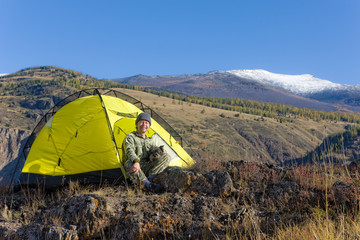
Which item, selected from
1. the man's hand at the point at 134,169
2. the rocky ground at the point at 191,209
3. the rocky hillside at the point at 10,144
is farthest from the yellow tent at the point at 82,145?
the rocky hillside at the point at 10,144

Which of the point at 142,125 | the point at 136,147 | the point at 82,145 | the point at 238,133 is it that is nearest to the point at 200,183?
the point at 136,147

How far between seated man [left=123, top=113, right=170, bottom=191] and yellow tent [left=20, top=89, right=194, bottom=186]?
592 millimetres

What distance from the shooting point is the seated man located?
20.0ft

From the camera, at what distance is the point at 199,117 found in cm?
11275

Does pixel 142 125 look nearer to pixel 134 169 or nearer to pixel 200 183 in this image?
pixel 134 169

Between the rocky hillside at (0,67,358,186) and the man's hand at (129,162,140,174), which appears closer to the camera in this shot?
the man's hand at (129,162,140,174)

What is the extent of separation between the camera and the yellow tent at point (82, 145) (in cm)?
721

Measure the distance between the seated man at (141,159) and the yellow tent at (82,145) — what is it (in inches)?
23.3

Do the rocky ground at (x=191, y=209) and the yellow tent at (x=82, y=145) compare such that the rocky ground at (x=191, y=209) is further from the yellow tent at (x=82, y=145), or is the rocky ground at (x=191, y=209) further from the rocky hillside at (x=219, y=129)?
the rocky hillside at (x=219, y=129)

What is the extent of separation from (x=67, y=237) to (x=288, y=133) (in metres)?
120

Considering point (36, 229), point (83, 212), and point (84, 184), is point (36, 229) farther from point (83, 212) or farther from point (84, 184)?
point (84, 184)

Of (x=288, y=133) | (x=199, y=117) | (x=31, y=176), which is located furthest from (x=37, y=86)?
(x=31, y=176)

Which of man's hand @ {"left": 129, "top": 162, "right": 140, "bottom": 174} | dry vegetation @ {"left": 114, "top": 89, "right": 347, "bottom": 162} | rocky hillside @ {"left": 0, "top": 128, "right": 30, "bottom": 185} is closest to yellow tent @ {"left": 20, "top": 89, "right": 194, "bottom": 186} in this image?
man's hand @ {"left": 129, "top": 162, "right": 140, "bottom": 174}

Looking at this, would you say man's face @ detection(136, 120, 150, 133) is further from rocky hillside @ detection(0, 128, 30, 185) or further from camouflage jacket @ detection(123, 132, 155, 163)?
rocky hillside @ detection(0, 128, 30, 185)
